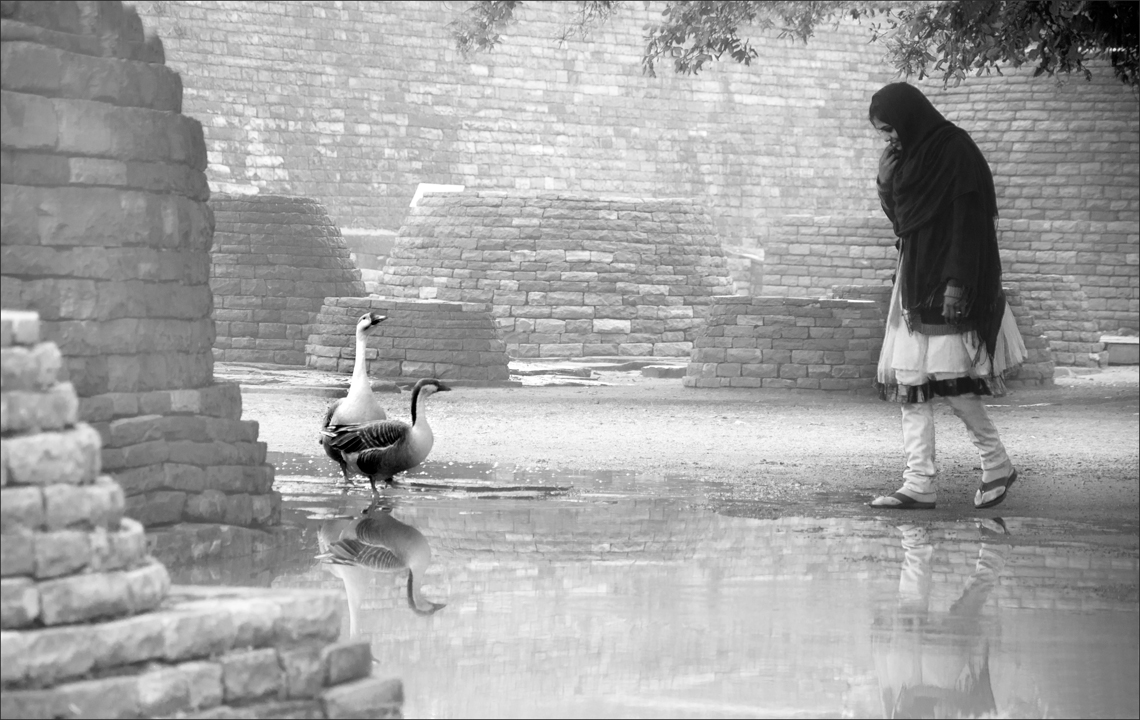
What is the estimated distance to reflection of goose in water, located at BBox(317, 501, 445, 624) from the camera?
5.97m

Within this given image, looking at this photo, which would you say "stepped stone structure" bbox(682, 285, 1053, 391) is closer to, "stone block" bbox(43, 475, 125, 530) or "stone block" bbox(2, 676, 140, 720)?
"stone block" bbox(43, 475, 125, 530)

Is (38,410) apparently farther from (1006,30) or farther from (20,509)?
(1006,30)

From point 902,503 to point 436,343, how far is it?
1085cm

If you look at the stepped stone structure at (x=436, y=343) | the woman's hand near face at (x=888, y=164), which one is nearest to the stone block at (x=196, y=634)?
the woman's hand near face at (x=888, y=164)

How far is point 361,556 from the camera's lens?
681 centimetres

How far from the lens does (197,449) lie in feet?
22.5

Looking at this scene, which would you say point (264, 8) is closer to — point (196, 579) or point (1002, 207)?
point (1002, 207)

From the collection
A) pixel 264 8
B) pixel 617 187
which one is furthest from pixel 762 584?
pixel 617 187

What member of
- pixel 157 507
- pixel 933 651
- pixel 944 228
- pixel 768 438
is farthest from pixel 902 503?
pixel 768 438

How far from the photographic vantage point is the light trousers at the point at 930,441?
8.12 meters

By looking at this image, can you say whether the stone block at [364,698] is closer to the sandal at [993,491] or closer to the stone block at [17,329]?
the stone block at [17,329]

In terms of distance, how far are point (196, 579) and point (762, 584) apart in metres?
1.92

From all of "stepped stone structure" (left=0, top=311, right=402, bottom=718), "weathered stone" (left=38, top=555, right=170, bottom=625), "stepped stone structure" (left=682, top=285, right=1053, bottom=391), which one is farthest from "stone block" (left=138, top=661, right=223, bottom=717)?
"stepped stone structure" (left=682, top=285, right=1053, bottom=391)

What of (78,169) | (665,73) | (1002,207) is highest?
(665,73)
